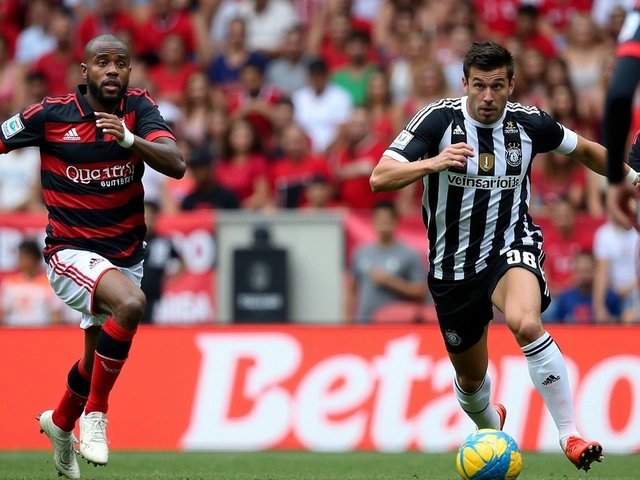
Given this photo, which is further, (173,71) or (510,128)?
(173,71)

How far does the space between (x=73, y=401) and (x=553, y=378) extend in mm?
3153

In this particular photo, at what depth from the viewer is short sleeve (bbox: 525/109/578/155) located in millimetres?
7184

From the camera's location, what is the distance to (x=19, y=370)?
1066 centimetres

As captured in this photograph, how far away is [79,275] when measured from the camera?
23.4 ft

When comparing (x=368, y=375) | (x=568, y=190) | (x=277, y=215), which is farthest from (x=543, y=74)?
(x=368, y=375)

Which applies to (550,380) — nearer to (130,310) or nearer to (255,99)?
(130,310)

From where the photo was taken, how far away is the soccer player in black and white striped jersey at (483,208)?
6766 millimetres

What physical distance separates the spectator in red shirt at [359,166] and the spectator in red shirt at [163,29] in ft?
12.7

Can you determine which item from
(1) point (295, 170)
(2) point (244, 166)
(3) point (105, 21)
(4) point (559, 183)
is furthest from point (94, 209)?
(3) point (105, 21)

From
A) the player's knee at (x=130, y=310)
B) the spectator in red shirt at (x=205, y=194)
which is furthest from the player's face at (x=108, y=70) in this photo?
the spectator in red shirt at (x=205, y=194)

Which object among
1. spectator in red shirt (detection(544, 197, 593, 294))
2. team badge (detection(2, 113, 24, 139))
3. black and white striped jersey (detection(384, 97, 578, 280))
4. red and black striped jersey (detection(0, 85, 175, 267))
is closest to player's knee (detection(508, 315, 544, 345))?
black and white striped jersey (detection(384, 97, 578, 280))

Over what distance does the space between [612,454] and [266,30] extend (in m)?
8.68

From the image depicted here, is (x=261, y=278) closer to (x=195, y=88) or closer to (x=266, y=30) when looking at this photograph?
(x=195, y=88)

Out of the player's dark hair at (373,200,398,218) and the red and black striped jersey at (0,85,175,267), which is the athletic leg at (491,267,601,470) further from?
the player's dark hair at (373,200,398,218)
